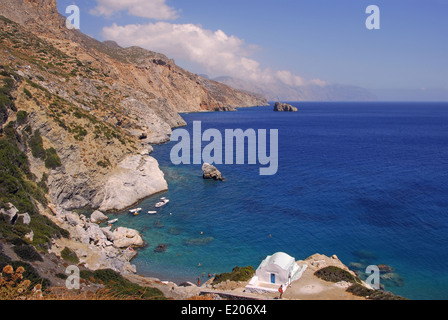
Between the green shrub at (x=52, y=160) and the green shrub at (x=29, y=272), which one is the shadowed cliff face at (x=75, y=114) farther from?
the green shrub at (x=29, y=272)

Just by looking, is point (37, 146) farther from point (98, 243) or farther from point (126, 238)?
point (126, 238)

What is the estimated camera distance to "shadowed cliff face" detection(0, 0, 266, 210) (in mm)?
44531

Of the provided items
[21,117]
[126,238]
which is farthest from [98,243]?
[21,117]

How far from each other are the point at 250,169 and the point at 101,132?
31295mm

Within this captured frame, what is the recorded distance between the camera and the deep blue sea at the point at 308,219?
33.3 m

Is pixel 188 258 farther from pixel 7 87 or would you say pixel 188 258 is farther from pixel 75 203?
pixel 7 87

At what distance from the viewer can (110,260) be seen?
29969 millimetres

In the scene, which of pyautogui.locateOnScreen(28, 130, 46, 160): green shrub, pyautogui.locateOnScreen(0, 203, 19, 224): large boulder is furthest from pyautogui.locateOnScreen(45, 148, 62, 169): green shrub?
pyautogui.locateOnScreen(0, 203, 19, 224): large boulder

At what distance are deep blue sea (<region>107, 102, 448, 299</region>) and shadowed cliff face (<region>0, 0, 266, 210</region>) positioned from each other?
22.5 ft

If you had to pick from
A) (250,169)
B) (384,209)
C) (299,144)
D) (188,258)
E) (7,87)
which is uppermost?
(7,87)

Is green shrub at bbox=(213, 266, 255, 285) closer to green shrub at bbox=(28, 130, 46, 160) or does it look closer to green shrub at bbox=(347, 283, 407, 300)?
green shrub at bbox=(347, 283, 407, 300)

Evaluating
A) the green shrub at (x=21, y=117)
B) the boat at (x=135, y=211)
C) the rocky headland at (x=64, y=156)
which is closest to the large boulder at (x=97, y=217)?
the rocky headland at (x=64, y=156)

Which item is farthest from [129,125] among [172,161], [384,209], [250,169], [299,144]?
[384,209]

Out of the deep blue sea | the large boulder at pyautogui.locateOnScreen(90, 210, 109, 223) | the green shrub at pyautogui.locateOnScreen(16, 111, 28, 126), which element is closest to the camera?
the deep blue sea
